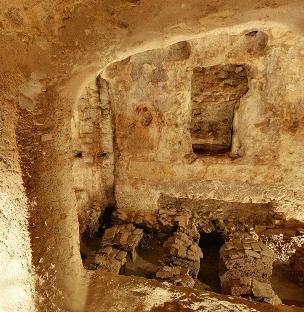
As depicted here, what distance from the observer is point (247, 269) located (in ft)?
12.5

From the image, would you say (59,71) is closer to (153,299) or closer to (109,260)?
(153,299)

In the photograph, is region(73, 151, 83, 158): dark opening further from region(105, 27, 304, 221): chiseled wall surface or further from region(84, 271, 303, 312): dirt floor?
region(84, 271, 303, 312): dirt floor

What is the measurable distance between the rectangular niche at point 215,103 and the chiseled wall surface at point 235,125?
19 centimetres

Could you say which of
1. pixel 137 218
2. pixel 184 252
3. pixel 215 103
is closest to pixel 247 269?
pixel 184 252

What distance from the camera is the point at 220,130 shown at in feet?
15.0

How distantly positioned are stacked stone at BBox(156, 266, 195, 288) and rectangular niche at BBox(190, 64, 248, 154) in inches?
70.4

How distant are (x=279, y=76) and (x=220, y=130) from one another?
1.11 meters

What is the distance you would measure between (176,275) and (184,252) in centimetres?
44

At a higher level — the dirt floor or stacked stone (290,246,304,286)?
the dirt floor

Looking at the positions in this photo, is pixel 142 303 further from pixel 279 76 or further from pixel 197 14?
pixel 279 76

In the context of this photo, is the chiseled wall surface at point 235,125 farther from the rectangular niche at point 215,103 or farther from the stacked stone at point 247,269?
the stacked stone at point 247,269

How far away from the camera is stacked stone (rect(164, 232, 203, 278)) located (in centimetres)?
387

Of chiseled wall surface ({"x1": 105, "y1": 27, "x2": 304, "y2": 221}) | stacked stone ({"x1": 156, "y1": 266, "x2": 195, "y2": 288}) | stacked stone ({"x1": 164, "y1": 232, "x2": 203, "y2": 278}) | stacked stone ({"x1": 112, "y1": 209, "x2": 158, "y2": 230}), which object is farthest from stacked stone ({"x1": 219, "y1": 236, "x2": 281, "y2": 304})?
stacked stone ({"x1": 112, "y1": 209, "x2": 158, "y2": 230})

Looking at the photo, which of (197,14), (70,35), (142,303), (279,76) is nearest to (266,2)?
(197,14)
